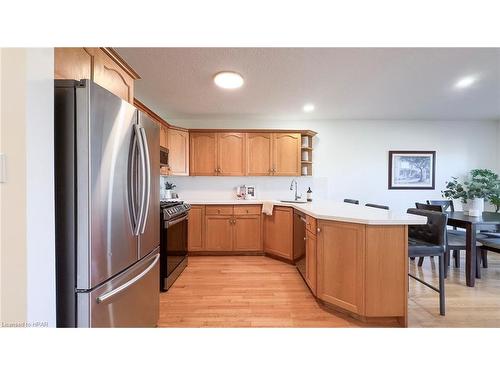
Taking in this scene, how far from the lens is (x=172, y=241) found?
8.79ft

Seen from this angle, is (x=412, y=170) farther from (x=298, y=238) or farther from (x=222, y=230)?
(x=222, y=230)

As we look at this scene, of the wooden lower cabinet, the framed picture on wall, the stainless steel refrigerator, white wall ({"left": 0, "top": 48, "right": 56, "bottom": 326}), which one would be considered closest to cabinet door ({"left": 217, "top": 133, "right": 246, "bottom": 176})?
the wooden lower cabinet

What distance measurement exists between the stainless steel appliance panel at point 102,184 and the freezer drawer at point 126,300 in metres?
0.06

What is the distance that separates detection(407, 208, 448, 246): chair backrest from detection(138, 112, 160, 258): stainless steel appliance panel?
2.39 meters

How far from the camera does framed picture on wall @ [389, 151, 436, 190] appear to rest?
4516 mm

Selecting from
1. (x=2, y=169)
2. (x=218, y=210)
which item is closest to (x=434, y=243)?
(x=218, y=210)

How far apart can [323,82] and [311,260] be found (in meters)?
2.13

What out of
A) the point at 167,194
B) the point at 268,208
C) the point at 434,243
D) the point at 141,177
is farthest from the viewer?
the point at 167,194
